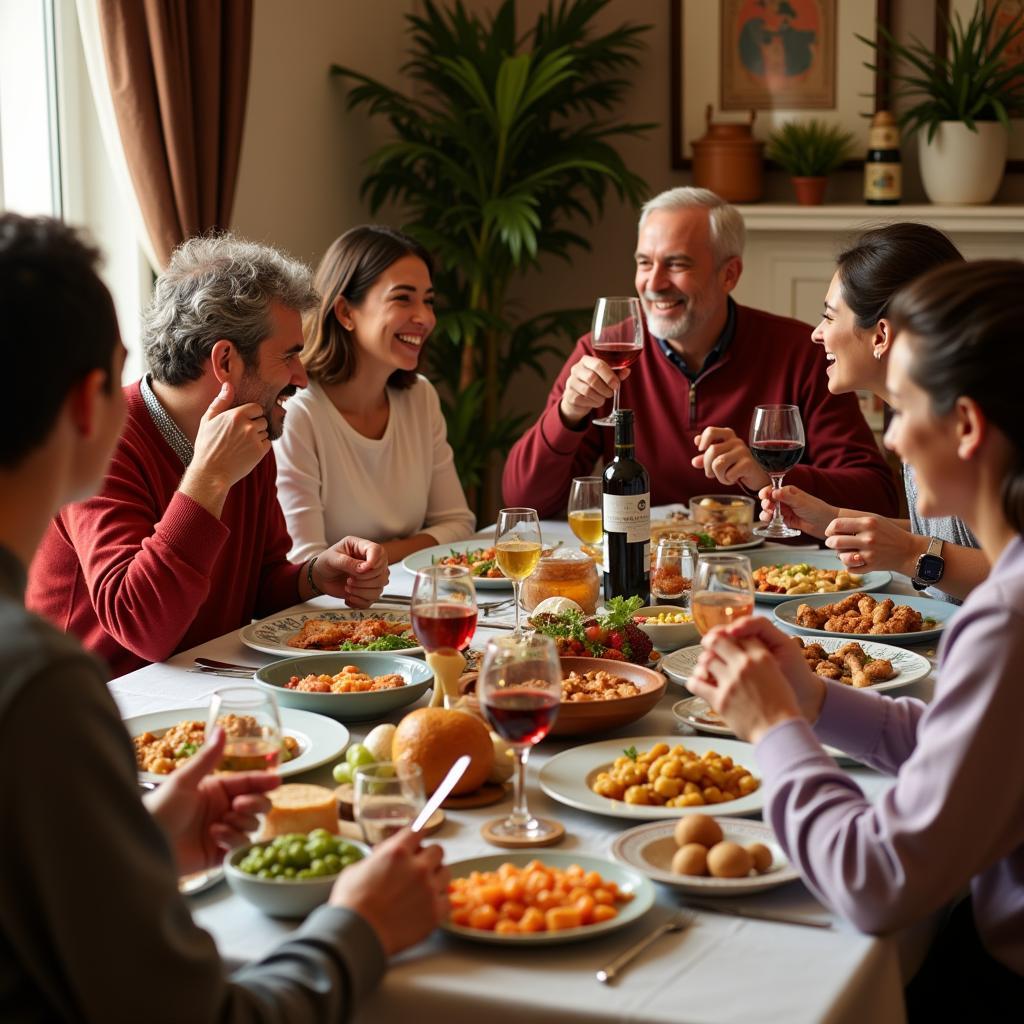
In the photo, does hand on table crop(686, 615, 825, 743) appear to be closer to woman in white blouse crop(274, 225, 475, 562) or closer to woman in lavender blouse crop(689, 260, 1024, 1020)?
woman in lavender blouse crop(689, 260, 1024, 1020)

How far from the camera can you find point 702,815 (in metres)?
1.43

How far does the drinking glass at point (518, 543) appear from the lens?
2244 mm

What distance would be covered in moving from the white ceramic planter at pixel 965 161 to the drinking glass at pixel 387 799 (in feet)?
13.3

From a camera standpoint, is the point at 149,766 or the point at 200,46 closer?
the point at 149,766

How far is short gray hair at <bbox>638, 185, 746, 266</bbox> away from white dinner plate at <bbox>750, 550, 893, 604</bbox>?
113 centimetres

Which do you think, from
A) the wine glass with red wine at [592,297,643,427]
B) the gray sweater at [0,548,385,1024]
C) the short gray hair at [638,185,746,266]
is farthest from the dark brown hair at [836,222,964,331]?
the gray sweater at [0,548,385,1024]

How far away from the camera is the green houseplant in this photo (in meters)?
4.86

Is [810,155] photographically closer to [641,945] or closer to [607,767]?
[607,767]

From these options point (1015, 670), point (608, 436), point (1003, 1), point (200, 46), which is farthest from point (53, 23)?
point (1015, 670)

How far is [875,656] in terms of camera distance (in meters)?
2.13

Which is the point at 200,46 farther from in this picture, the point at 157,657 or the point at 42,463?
the point at 42,463

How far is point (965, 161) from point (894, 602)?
287 centimetres

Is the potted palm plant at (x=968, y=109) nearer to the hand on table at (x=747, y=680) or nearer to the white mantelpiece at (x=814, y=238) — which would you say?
the white mantelpiece at (x=814, y=238)

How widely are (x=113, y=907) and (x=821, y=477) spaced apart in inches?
96.8
